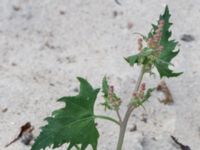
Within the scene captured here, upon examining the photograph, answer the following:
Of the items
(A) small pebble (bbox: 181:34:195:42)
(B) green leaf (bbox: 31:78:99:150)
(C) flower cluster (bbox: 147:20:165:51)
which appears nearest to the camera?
(C) flower cluster (bbox: 147:20:165:51)

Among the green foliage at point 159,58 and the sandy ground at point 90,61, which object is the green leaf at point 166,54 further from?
the sandy ground at point 90,61

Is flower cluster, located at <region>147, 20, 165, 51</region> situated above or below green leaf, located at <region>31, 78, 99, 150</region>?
above

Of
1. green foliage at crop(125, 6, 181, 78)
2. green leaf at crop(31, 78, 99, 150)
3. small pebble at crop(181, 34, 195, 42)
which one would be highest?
small pebble at crop(181, 34, 195, 42)

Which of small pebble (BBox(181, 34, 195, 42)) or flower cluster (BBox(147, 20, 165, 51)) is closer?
flower cluster (BBox(147, 20, 165, 51))

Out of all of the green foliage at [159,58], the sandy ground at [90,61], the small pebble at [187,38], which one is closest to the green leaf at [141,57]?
the green foliage at [159,58]

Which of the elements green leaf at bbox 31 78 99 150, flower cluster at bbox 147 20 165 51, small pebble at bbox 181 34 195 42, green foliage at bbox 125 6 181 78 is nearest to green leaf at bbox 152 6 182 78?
green foliage at bbox 125 6 181 78

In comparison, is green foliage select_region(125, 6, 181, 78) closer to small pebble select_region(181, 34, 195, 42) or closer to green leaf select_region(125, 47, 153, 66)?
green leaf select_region(125, 47, 153, 66)

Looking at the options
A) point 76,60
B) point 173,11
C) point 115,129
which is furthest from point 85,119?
point 173,11
